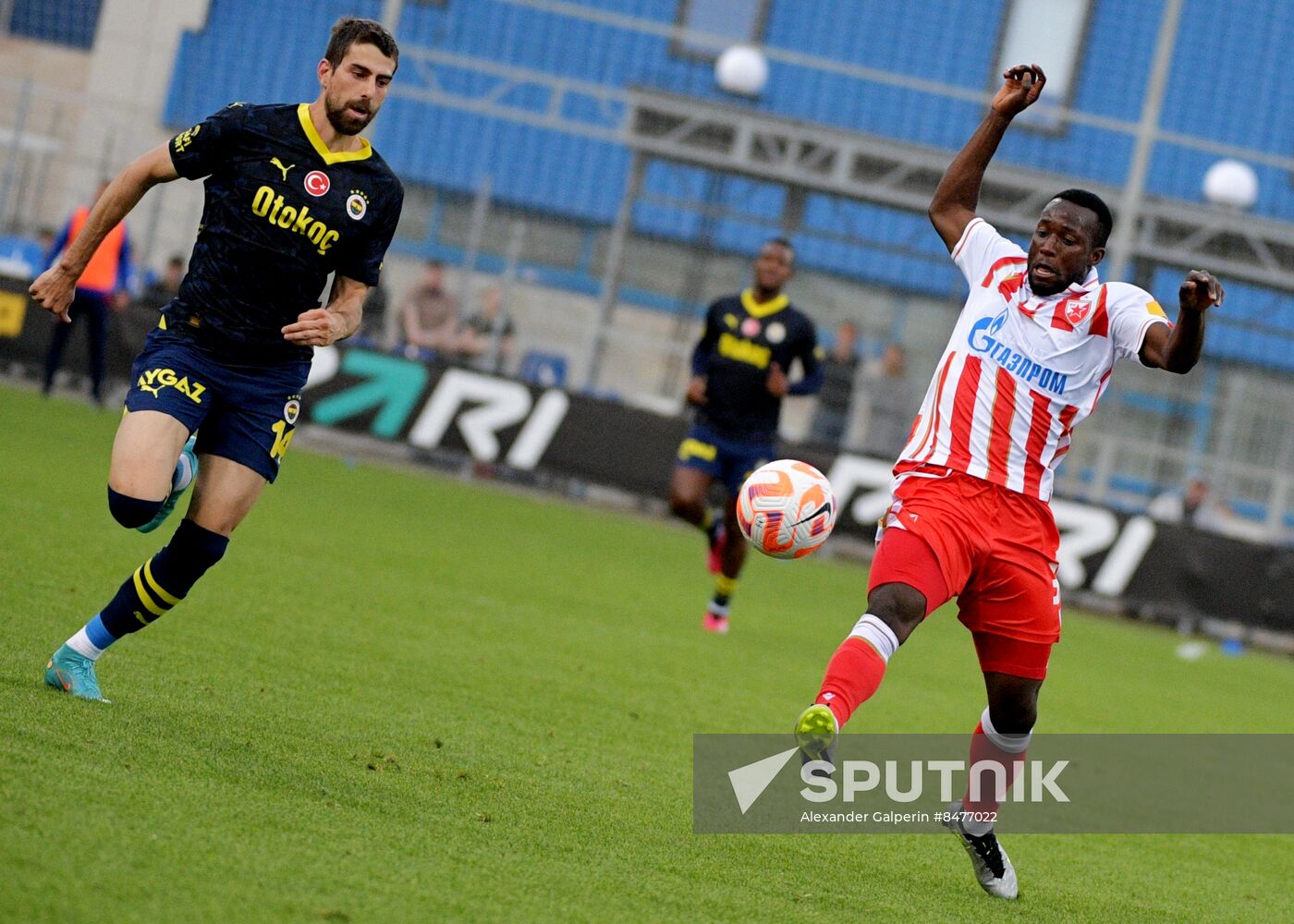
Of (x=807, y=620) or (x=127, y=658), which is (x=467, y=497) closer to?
(x=807, y=620)

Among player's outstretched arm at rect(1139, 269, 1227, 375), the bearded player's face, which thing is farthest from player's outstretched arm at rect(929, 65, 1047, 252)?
the bearded player's face

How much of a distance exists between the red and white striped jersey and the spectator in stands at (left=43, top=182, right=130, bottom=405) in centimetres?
1271

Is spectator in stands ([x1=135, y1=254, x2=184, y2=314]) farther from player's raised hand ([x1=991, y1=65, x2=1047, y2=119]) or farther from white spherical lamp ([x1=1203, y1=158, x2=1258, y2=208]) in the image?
player's raised hand ([x1=991, y1=65, x2=1047, y2=119])

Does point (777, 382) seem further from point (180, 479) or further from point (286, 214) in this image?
point (180, 479)

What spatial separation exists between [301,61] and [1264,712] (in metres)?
21.0

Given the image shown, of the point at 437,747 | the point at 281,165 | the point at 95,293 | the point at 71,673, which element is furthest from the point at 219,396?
the point at 95,293

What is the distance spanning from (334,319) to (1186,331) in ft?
8.92

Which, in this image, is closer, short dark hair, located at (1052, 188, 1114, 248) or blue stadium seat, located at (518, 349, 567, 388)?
short dark hair, located at (1052, 188, 1114, 248)

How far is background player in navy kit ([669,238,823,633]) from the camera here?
1110 centimetres

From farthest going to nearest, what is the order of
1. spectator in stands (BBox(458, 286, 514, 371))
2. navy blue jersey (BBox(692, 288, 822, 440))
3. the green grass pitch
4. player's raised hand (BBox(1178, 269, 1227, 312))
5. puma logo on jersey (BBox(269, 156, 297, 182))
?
spectator in stands (BBox(458, 286, 514, 371)), navy blue jersey (BBox(692, 288, 822, 440)), puma logo on jersey (BBox(269, 156, 297, 182)), player's raised hand (BBox(1178, 269, 1227, 312)), the green grass pitch

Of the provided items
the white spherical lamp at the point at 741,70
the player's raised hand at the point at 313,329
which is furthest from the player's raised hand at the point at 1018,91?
the white spherical lamp at the point at 741,70

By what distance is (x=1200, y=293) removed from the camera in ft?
15.3

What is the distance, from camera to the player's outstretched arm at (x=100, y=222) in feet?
17.3

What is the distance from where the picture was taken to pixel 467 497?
16.9 meters
